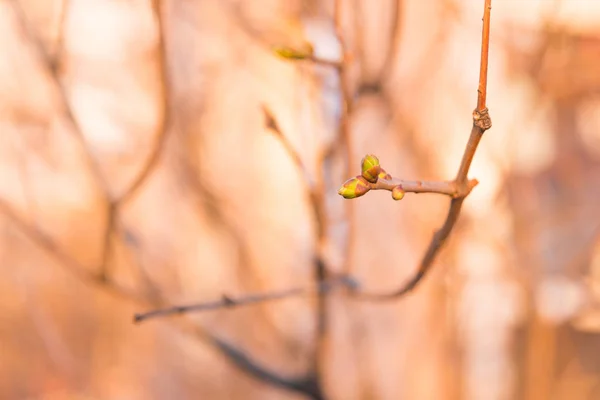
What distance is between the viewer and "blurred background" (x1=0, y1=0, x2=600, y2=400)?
873 millimetres

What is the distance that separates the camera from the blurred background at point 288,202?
87 cm

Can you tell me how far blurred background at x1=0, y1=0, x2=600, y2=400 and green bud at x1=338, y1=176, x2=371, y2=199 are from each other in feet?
1.73

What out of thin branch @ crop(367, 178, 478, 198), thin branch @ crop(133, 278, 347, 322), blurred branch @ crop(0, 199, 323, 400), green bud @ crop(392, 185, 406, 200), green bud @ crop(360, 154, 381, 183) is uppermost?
green bud @ crop(360, 154, 381, 183)

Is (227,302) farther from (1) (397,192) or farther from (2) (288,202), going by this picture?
(2) (288,202)

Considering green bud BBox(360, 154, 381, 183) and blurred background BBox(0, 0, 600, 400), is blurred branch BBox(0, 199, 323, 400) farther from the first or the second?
green bud BBox(360, 154, 381, 183)

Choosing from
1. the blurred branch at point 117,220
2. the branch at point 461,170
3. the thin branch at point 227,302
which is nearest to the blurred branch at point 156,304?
the blurred branch at point 117,220

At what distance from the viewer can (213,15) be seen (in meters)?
0.91

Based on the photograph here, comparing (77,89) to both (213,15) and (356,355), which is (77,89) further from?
(356,355)

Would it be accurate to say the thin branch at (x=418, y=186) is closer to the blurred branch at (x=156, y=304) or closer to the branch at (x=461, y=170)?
the branch at (x=461, y=170)

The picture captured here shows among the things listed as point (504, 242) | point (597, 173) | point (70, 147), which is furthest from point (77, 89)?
point (597, 173)

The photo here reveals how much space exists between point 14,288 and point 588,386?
1156 mm

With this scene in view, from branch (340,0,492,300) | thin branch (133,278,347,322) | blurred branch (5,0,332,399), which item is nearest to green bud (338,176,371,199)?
branch (340,0,492,300)

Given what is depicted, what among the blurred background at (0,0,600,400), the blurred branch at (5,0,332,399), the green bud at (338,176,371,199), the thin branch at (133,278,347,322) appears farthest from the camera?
the blurred background at (0,0,600,400)

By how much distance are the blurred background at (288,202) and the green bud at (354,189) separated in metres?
0.53
